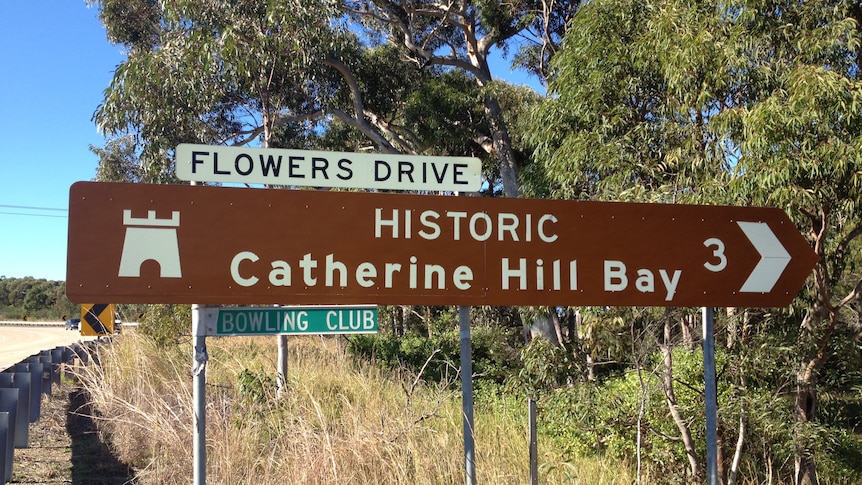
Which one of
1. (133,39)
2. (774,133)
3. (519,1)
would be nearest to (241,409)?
(774,133)

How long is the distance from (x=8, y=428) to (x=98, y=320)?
693 cm

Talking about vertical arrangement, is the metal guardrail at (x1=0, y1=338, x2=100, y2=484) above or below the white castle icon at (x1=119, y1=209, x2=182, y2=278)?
below

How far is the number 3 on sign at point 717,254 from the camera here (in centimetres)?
299

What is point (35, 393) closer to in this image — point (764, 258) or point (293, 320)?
point (293, 320)

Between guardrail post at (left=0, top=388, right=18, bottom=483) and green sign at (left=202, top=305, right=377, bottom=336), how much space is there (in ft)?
10.4

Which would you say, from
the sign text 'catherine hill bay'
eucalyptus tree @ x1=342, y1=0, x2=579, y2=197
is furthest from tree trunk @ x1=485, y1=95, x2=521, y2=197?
the sign text 'catherine hill bay'

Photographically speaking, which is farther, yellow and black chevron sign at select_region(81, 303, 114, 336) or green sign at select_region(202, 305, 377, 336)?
yellow and black chevron sign at select_region(81, 303, 114, 336)

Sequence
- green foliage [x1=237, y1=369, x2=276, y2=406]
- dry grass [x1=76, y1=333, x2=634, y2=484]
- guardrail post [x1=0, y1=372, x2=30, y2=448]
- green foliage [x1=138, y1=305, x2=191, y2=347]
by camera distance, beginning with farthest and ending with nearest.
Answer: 1. green foliage [x1=138, y1=305, x2=191, y2=347]
2. guardrail post [x1=0, y1=372, x2=30, y2=448]
3. green foliage [x1=237, y1=369, x2=276, y2=406]
4. dry grass [x1=76, y1=333, x2=634, y2=484]

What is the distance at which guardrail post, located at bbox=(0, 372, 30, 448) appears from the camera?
645 cm

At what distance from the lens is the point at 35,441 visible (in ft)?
23.5

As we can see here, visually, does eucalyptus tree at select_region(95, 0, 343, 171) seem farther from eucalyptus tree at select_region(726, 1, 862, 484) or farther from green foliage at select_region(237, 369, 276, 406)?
eucalyptus tree at select_region(726, 1, 862, 484)

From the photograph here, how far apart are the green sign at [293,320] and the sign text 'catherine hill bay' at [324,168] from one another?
0.52 meters

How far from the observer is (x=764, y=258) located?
3.03m

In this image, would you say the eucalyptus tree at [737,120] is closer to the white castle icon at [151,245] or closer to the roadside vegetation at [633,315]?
the roadside vegetation at [633,315]
